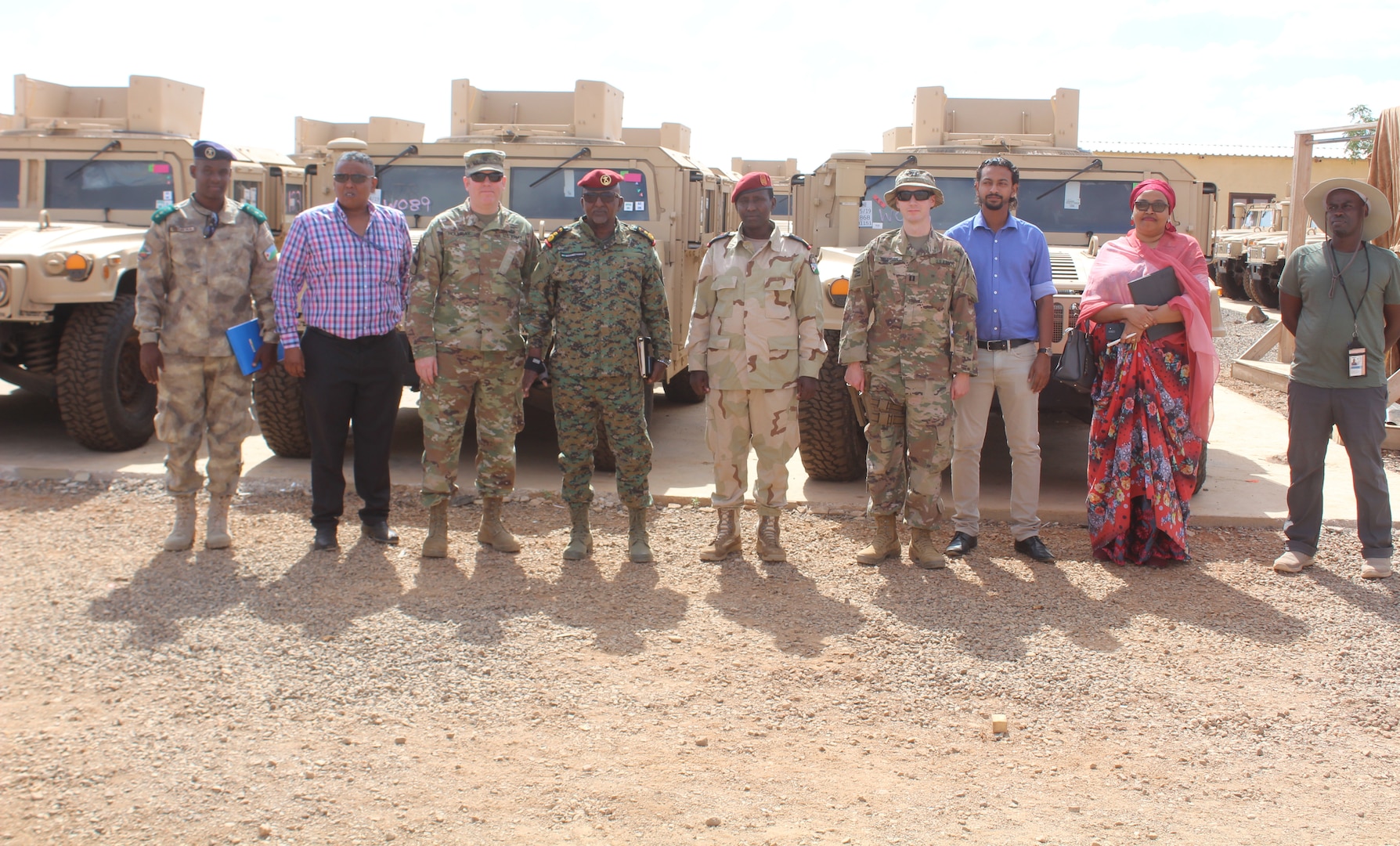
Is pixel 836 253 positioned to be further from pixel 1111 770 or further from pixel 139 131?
pixel 139 131

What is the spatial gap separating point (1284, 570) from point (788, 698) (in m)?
2.43

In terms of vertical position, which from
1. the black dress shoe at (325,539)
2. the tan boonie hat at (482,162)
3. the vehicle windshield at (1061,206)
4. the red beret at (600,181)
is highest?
the vehicle windshield at (1061,206)

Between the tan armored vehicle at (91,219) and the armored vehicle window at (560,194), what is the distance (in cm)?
154

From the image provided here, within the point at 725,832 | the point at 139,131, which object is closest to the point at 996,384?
the point at 725,832

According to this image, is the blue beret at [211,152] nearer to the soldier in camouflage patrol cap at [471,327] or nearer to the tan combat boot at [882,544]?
the soldier in camouflage patrol cap at [471,327]

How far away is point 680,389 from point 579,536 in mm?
4032

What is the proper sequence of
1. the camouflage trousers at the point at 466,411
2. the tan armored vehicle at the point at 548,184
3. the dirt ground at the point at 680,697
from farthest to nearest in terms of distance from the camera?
the tan armored vehicle at the point at 548,184 < the camouflage trousers at the point at 466,411 < the dirt ground at the point at 680,697

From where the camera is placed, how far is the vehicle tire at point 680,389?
8.50 metres

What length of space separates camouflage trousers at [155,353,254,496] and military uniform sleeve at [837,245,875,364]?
2403mm

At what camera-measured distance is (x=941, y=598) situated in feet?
14.1

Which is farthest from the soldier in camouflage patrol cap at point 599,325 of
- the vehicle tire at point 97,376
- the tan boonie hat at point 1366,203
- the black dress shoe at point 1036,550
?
the vehicle tire at point 97,376

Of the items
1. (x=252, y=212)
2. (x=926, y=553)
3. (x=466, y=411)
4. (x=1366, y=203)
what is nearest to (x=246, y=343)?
(x=252, y=212)

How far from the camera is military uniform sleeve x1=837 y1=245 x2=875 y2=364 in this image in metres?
4.52

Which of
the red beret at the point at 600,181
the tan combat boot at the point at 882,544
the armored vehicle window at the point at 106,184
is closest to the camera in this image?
the red beret at the point at 600,181
